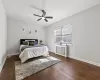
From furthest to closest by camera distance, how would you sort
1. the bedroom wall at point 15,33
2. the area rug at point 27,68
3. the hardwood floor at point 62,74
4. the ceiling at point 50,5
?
the bedroom wall at point 15,33 → the ceiling at point 50,5 → the area rug at point 27,68 → the hardwood floor at point 62,74

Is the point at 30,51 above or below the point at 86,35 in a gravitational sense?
below

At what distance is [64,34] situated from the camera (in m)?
4.81

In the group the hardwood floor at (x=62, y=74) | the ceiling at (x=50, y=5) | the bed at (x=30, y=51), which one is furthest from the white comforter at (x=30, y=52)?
the ceiling at (x=50, y=5)

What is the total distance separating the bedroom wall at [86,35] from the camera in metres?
2.93

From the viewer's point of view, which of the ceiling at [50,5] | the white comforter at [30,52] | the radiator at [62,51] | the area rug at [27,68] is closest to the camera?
the area rug at [27,68]

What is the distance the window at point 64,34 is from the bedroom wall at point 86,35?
0.35 m

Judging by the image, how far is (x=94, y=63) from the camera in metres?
2.99

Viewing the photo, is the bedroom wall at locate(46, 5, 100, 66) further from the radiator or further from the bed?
the bed

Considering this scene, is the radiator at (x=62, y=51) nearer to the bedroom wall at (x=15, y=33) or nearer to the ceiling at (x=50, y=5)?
the ceiling at (x=50, y=5)

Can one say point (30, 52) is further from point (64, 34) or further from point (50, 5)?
point (64, 34)

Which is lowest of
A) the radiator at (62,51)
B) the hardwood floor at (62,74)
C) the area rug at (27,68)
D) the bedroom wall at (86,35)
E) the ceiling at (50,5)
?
the hardwood floor at (62,74)

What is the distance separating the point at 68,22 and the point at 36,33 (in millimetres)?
3098

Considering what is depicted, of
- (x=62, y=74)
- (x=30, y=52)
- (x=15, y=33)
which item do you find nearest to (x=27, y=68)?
(x=30, y=52)

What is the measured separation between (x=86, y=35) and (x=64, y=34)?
1680mm
